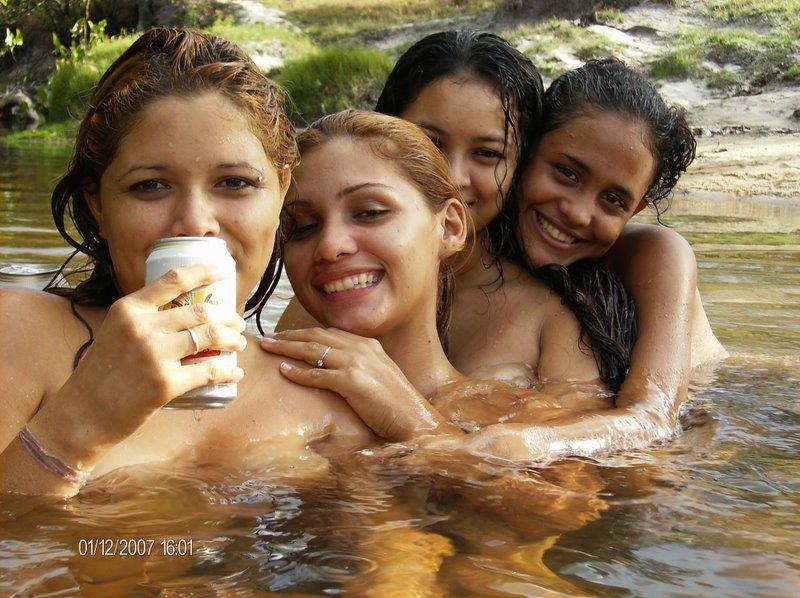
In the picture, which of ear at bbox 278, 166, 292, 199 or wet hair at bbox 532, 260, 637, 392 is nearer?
ear at bbox 278, 166, 292, 199

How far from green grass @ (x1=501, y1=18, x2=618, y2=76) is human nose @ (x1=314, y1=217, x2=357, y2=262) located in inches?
439

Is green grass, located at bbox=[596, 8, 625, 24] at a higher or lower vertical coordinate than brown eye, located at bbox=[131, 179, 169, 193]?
higher

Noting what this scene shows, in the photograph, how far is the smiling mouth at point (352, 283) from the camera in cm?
317

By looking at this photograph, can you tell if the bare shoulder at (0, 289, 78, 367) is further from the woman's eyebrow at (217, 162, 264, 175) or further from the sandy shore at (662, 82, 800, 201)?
the sandy shore at (662, 82, 800, 201)

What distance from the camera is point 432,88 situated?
400cm

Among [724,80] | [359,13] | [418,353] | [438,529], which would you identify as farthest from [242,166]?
[359,13]

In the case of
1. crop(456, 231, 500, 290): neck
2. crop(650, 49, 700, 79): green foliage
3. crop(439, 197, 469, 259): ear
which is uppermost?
crop(650, 49, 700, 79): green foliage

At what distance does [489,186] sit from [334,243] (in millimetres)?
1021

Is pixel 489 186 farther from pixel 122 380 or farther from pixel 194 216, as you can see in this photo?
pixel 122 380

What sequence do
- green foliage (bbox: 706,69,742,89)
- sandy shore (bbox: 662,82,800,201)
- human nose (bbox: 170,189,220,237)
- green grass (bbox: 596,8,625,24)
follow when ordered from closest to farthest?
human nose (bbox: 170,189,220,237), sandy shore (bbox: 662,82,800,201), green foliage (bbox: 706,69,742,89), green grass (bbox: 596,8,625,24)

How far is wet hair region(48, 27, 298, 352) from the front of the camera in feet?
8.45

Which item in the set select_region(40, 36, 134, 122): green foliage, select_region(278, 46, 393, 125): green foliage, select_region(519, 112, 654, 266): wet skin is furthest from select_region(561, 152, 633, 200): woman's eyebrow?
select_region(40, 36, 134, 122): green foliage

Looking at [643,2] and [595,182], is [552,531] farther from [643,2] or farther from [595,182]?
[643,2]

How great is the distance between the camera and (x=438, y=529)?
2.43 meters
